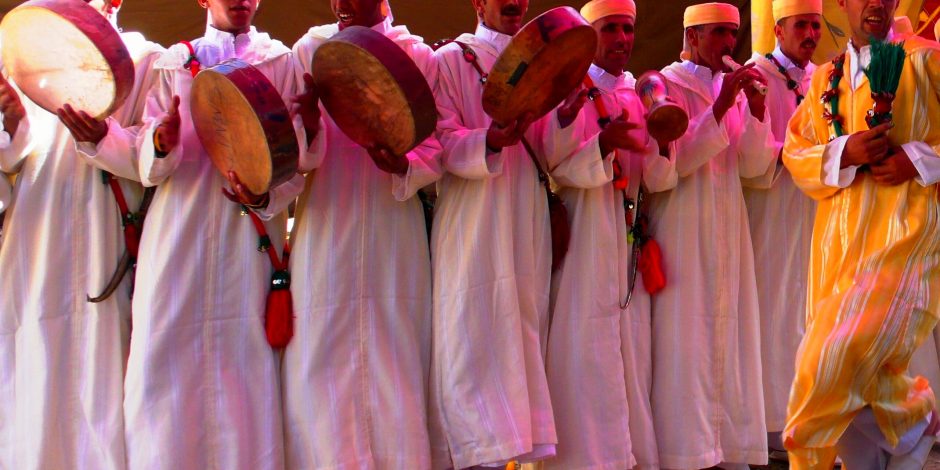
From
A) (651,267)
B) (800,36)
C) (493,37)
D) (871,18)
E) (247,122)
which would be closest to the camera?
(247,122)

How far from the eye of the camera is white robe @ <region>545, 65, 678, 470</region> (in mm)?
4523

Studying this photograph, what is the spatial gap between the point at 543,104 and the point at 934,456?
9.14 ft

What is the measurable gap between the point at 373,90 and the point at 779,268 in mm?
2350

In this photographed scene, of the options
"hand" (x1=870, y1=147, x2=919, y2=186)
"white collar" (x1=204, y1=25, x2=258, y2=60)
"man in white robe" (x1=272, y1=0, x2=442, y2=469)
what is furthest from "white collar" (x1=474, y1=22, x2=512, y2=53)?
"hand" (x1=870, y1=147, x2=919, y2=186)

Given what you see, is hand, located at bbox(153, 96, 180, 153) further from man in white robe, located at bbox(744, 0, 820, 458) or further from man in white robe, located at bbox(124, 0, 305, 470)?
man in white robe, located at bbox(744, 0, 820, 458)

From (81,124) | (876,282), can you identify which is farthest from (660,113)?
(81,124)

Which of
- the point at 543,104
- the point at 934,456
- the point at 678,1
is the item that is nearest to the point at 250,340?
the point at 543,104

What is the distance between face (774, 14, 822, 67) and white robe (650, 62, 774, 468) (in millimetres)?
660

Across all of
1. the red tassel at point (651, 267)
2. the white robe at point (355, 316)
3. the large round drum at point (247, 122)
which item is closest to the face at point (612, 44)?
the red tassel at point (651, 267)

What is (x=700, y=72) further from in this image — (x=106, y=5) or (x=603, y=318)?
(x=106, y=5)

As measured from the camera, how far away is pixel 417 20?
7371 millimetres

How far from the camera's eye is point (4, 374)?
4148 mm

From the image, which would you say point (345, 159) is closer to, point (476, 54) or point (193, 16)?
point (476, 54)

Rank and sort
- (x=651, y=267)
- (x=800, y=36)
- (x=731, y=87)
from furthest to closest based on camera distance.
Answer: (x=800, y=36), (x=651, y=267), (x=731, y=87)
